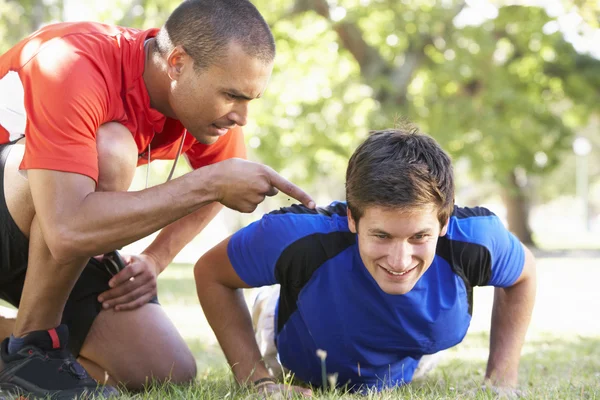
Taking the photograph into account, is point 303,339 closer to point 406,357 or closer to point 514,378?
point 406,357

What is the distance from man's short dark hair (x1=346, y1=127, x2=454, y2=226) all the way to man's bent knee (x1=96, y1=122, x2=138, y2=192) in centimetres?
92

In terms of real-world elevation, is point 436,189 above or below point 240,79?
below

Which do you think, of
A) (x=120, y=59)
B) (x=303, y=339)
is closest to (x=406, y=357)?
(x=303, y=339)

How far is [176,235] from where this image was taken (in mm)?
3947

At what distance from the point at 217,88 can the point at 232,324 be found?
104 centimetres

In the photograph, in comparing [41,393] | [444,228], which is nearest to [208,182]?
[444,228]

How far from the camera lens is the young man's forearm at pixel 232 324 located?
10.8ft

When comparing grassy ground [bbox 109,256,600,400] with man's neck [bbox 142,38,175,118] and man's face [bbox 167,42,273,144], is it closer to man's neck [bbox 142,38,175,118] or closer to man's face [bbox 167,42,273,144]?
man's face [bbox 167,42,273,144]

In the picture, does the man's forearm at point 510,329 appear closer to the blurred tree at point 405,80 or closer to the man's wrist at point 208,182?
the man's wrist at point 208,182

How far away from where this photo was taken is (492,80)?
19328 mm

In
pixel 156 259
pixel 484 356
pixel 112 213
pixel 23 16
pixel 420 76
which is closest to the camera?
pixel 112 213

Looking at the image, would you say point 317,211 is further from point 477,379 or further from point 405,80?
point 405,80

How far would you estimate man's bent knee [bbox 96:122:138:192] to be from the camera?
302cm

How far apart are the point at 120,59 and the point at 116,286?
3.55 feet
